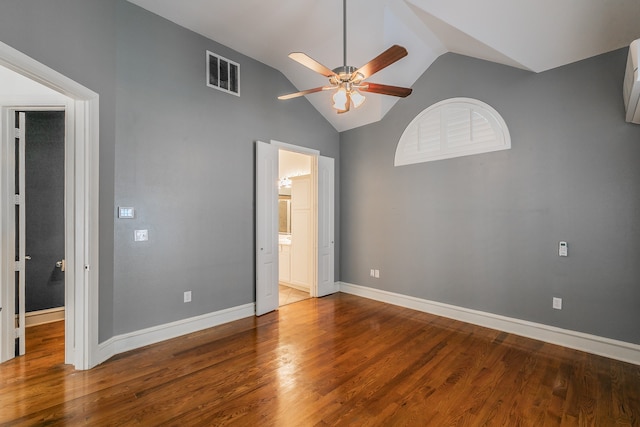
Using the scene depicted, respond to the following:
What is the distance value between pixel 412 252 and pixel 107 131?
4147 millimetres

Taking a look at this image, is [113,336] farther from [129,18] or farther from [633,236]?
[633,236]

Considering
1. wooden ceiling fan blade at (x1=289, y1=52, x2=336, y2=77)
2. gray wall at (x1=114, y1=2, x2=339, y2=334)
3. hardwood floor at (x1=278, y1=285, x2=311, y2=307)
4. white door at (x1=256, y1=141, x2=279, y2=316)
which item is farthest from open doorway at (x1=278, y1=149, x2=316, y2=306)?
wooden ceiling fan blade at (x1=289, y1=52, x2=336, y2=77)

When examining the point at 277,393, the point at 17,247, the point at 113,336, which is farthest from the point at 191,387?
the point at 17,247

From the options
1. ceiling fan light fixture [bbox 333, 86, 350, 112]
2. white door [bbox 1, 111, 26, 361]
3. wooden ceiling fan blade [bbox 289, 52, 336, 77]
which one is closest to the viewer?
wooden ceiling fan blade [bbox 289, 52, 336, 77]

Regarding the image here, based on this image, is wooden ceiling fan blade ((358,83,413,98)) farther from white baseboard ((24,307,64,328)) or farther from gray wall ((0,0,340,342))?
white baseboard ((24,307,64,328))

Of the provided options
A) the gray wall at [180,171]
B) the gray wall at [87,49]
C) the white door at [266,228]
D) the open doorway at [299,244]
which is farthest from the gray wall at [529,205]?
the gray wall at [87,49]

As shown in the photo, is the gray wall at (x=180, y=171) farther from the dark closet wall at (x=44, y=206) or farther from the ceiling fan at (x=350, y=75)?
the ceiling fan at (x=350, y=75)

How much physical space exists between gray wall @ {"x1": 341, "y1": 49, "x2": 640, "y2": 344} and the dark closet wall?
4661 mm

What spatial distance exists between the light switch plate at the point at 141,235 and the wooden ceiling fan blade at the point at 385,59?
2.72m

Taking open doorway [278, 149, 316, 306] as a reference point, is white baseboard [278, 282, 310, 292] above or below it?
below

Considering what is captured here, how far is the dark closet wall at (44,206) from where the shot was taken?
3.69 metres

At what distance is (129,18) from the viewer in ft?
9.87

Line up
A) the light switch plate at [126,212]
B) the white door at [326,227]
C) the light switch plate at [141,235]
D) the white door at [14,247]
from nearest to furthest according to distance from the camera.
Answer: the white door at [14,247], the light switch plate at [126,212], the light switch plate at [141,235], the white door at [326,227]

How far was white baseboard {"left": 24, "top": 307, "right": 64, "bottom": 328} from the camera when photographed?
3.56m
